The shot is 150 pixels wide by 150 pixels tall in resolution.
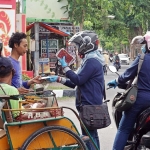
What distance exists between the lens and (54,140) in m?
4.06

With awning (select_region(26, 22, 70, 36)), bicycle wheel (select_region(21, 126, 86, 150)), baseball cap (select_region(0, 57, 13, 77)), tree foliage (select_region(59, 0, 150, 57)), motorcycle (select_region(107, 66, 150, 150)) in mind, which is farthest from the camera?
awning (select_region(26, 22, 70, 36))

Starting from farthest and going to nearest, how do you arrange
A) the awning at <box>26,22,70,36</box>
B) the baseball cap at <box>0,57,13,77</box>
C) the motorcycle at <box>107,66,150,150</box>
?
1. the awning at <box>26,22,70,36</box>
2. the motorcycle at <box>107,66,150,150</box>
3. the baseball cap at <box>0,57,13,77</box>

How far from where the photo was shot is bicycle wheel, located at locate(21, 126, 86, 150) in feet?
12.8

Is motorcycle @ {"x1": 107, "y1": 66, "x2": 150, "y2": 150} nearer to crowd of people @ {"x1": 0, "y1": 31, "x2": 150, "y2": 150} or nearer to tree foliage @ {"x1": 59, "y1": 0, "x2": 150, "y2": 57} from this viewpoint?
crowd of people @ {"x1": 0, "y1": 31, "x2": 150, "y2": 150}

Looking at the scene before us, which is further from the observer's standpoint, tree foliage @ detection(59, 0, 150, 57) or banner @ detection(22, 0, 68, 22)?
banner @ detection(22, 0, 68, 22)

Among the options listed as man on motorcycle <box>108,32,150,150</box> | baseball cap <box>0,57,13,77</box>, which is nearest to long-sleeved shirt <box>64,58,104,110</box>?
man on motorcycle <box>108,32,150,150</box>

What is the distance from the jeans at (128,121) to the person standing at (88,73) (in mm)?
290

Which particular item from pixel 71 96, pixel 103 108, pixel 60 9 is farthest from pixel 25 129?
pixel 60 9

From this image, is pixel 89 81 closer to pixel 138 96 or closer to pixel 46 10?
pixel 138 96

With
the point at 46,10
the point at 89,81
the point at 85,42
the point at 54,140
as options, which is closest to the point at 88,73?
the point at 89,81

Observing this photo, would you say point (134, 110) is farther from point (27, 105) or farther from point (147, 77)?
point (27, 105)

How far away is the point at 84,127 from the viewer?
13.9ft

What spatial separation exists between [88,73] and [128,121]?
0.67 m

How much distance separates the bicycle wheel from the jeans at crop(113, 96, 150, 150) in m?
0.68
